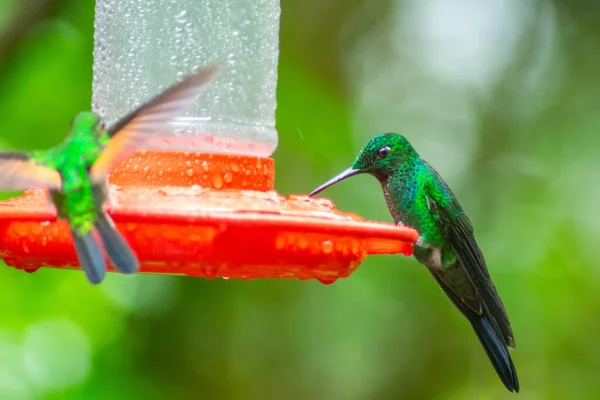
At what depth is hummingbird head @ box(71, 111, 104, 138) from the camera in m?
2.61

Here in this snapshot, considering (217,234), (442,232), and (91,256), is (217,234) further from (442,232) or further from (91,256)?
(442,232)

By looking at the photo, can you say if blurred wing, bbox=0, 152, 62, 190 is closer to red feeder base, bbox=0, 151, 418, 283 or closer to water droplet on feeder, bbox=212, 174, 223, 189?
red feeder base, bbox=0, 151, 418, 283

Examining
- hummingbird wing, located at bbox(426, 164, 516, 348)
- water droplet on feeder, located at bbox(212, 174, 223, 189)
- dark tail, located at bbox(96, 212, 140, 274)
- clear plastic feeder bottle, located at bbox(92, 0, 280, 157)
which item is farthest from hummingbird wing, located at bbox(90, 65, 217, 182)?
hummingbird wing, located at bbox(426, 164, 516, 348)

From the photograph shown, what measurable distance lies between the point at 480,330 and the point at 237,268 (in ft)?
6.39

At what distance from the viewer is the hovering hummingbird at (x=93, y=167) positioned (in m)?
2.29

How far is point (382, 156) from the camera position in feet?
12.6

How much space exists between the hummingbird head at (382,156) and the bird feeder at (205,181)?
515 mm

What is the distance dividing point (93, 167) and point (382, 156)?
5.17 feet

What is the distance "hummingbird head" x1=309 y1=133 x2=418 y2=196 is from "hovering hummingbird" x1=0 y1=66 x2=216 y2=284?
1.42m

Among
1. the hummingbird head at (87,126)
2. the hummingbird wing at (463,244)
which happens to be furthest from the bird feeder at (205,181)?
the hummingbird wing at (463,244)

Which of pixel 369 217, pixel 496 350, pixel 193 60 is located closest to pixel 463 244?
pixel 496 350

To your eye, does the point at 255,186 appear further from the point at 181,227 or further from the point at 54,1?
the point at 54,1

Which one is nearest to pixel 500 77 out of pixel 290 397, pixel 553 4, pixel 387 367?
pixel 553 4

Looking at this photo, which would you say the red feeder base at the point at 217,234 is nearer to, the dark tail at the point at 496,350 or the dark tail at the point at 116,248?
the dark tail at the point at 116,248
